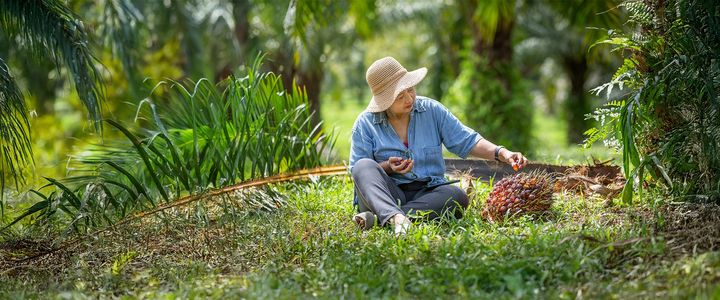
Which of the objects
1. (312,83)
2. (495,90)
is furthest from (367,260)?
(312,83)

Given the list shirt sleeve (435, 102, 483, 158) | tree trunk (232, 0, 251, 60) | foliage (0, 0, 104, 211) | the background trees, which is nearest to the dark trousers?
shirt sleeve (435, 102, 483, 158)

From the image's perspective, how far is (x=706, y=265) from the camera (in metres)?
3.70

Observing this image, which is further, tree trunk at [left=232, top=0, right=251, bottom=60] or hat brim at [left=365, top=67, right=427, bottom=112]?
tree trunk at [left=232, top=0, right=251, bottom=60]

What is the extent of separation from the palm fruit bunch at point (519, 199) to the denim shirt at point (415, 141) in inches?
17.0

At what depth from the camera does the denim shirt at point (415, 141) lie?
217 inches

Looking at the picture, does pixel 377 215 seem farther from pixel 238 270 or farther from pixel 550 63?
pixel 550 63

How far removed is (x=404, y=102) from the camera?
5375mm

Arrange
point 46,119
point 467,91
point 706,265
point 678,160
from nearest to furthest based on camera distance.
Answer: point 706,265
point 678,160
point 467,91
point 46,119

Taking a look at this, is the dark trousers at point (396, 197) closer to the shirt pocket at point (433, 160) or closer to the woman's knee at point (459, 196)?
the woman's knee at point (459, 196)

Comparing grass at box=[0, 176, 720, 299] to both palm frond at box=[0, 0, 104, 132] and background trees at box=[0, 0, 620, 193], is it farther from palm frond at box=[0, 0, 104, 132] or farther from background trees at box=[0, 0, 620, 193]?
background trees at box=[0, 0, 620, 193]

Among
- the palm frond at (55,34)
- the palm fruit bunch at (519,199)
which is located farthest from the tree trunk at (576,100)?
the palm frond at (55,34)

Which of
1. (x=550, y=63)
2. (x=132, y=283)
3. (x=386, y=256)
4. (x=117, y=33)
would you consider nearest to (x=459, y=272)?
(x=386, y=256)

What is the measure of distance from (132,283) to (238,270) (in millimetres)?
528

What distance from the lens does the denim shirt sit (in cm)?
550
